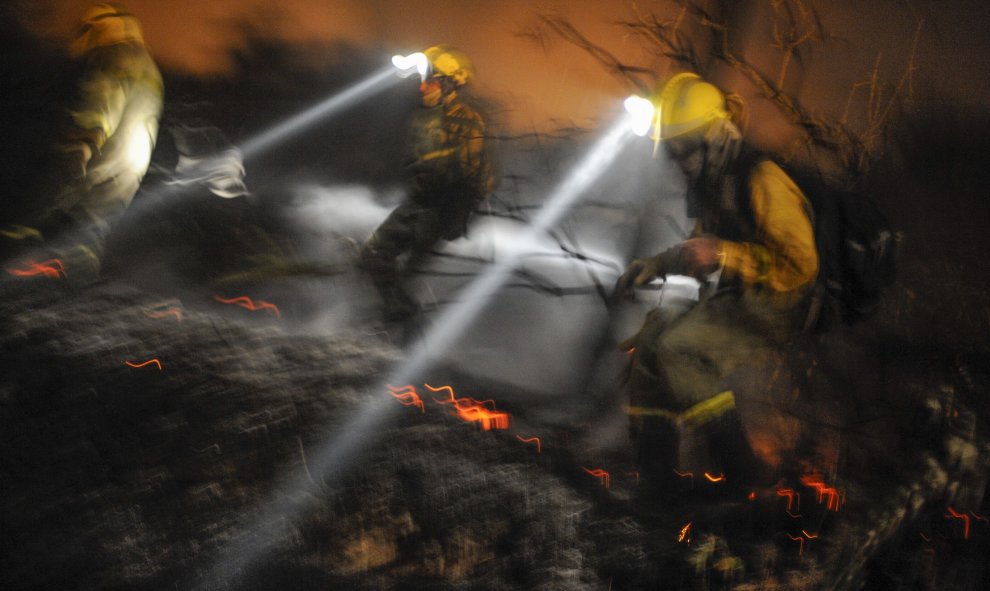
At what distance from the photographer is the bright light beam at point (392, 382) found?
192 centimetres

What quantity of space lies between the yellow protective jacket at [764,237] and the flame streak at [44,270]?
90.9 inches

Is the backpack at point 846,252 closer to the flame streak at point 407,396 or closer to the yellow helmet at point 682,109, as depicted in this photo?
the yellow helmet at point 682,109

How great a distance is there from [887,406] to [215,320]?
320 centimetres

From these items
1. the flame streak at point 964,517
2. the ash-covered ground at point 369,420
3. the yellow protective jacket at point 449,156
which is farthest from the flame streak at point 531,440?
the flame streak at point 964,517

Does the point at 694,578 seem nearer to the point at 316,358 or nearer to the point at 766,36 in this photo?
the point at 316,358

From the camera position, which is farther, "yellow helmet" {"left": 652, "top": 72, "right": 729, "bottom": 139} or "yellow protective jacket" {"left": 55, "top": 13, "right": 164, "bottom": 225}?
"yellow helmet" {"left": 652, "top": 72, "right": 729, "bottom": 139}

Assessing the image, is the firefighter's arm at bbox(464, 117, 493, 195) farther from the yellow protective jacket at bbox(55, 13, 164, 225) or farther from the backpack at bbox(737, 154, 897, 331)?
the backpack at bbox(737, 154, 897, 331)

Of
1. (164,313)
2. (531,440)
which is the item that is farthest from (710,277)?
(164,313)

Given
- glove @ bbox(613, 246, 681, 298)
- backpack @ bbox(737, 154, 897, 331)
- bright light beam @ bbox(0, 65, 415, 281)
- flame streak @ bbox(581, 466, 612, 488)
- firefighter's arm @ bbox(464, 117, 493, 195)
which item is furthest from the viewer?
backpack @ bbox(737, 154, 897, 331)

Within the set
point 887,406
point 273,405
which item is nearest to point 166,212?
point 273,405

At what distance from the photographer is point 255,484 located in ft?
6.48

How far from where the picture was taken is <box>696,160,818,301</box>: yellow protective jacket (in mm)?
2873

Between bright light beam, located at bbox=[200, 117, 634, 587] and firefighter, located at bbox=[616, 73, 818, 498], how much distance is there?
0.33 metres

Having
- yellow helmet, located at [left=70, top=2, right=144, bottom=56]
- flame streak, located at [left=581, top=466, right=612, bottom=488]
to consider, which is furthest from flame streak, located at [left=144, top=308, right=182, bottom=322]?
→ flame streak, located at [left=581, top=466, right=612, bottom=488]
